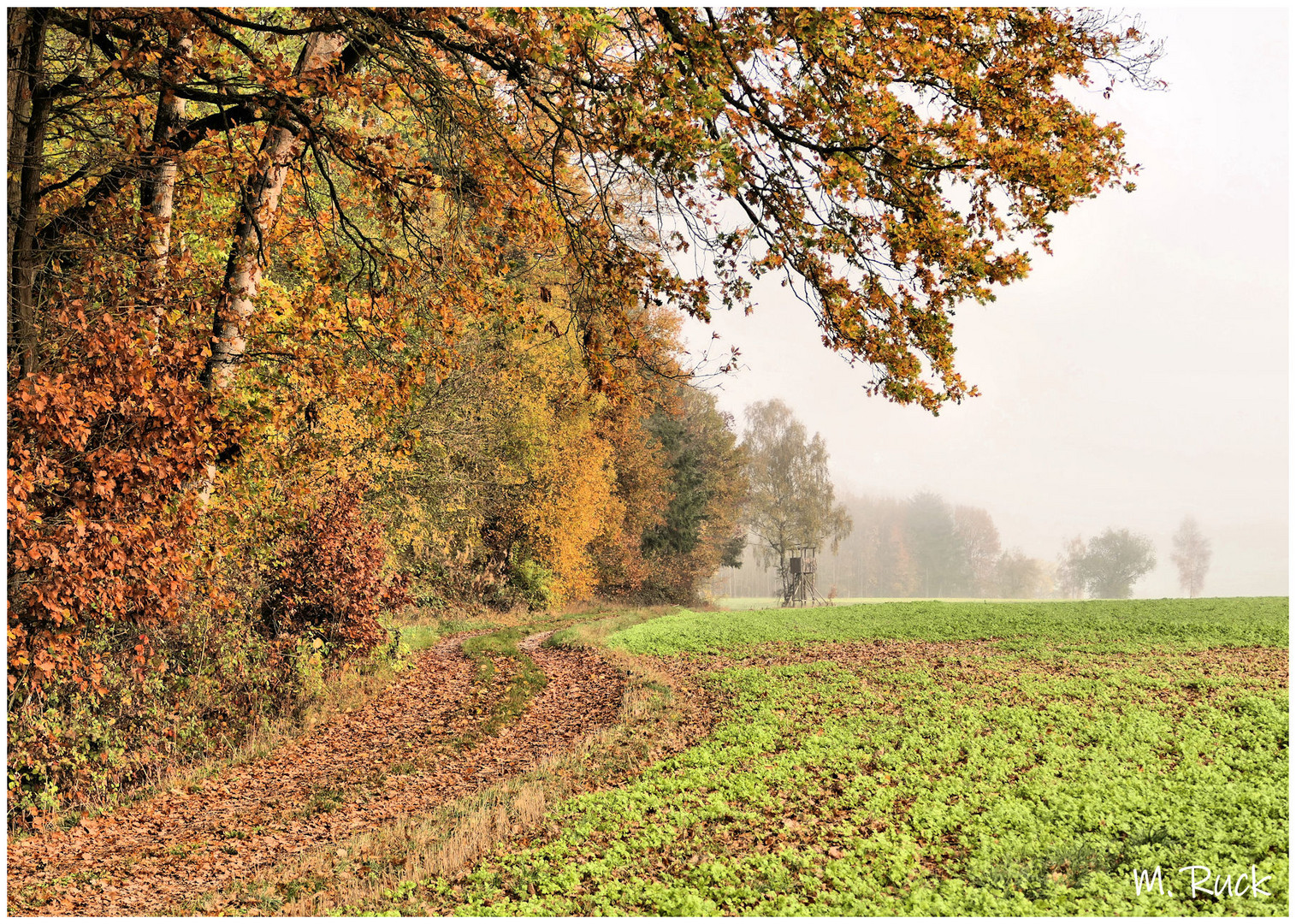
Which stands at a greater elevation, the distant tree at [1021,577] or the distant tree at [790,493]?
the distant tree at [790,493]

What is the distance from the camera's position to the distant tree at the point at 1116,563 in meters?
74.4

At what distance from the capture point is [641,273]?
348 inches

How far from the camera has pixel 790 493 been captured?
53312 mm

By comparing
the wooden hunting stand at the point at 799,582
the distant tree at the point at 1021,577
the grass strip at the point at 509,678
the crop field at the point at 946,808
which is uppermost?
the crop field at the point at 946,808

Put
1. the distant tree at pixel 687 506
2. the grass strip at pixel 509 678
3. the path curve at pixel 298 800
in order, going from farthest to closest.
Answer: the distant tree at pixel 687 506 < the grass strip at pixel 509 678 < the path curve at pixel 298 800

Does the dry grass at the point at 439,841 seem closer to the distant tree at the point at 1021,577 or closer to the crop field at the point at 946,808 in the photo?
the crop field at the point at 946,808

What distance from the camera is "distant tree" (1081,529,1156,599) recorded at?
74.4m

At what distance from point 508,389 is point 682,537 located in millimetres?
15686

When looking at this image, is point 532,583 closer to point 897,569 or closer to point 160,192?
point 160,192

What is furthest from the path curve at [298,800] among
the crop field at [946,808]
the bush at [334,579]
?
the crop field at [946,808]

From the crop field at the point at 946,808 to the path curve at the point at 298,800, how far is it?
2206mm

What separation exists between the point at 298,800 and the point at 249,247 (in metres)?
6.31

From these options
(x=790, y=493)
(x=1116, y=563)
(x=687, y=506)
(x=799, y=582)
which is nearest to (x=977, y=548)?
(x=1116, y=563)

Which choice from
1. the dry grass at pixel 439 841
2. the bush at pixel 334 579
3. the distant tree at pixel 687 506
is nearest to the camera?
the dry grass at pixel 439 841
